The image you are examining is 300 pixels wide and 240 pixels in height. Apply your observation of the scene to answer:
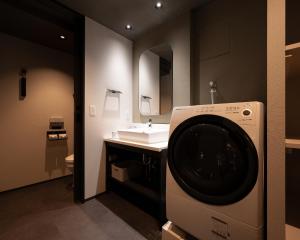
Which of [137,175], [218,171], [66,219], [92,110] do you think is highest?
[92,110]

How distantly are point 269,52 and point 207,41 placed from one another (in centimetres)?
116

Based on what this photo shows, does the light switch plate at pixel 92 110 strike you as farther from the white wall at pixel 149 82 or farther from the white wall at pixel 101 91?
the white wall at pixel 149 82

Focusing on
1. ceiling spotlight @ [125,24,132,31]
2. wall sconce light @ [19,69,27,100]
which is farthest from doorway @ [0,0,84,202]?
ceiling spotlight @ [125,24,132,31]

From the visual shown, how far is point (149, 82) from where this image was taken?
2367 millimetres

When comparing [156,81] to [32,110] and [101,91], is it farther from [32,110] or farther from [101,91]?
[32,110]

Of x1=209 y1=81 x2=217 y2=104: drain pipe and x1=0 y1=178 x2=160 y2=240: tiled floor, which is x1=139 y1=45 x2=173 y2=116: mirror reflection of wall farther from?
x1=0 y1=178 x2=160 y2=240: tiled floor

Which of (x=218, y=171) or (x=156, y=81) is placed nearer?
(x=218, y=171)

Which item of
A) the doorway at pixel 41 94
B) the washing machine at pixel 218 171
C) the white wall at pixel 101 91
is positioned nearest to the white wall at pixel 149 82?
the white wall at pixel 101 91

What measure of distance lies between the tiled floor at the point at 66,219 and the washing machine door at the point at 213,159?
787 mm

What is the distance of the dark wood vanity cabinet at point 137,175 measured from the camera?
68.3 inches

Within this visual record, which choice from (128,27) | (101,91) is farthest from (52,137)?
(128,27)

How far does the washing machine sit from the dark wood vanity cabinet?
437 millimetres

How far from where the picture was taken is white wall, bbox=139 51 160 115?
226 cm

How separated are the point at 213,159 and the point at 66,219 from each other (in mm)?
1611
